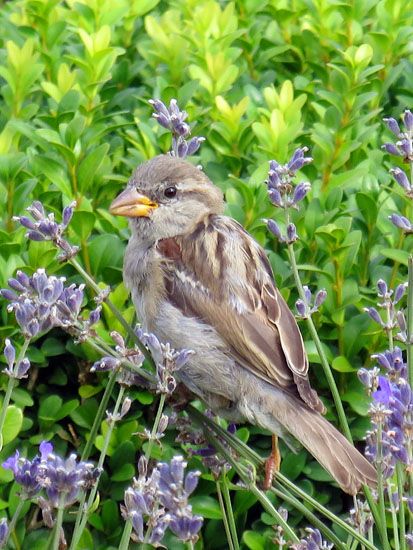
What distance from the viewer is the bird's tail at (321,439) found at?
2803 millimetres

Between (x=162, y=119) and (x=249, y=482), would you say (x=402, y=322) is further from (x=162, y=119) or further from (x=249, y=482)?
(x=162, y=119)

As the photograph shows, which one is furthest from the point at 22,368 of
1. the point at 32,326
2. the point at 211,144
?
the point at 211,144

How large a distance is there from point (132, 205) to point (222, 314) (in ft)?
1.35

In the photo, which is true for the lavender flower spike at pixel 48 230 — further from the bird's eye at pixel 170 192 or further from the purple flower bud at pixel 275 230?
the bird's eye at pixel 170 192

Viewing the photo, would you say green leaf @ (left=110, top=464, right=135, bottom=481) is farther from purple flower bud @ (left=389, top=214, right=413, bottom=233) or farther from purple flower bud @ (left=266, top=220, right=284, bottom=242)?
purple flower bud @ (left=389, top=214, right=413, bottom=233)

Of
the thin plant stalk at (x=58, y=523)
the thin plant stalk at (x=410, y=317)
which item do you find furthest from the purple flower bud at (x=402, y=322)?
the thin plant stalk at (x=58, y=523)

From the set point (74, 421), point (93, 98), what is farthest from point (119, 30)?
point (74, 421)

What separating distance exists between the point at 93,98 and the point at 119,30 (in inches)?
29.3

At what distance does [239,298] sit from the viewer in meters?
3.19

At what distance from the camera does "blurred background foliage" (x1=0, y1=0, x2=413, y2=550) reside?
3.47m

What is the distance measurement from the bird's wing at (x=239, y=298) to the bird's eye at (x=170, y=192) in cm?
19

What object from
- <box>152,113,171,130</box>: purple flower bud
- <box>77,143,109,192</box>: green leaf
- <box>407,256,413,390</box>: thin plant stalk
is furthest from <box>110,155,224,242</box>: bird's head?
<box>407,256,413,390</box>: thin plant stalk

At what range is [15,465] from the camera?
240 cm

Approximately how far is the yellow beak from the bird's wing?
0.36 feet
